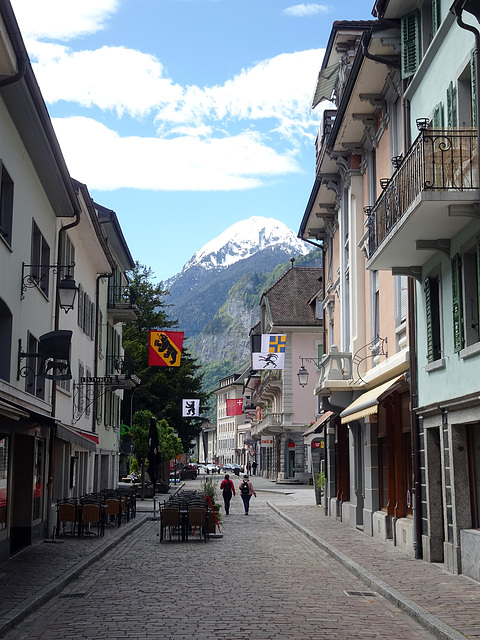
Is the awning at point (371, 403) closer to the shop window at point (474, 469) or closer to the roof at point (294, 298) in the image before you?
the shop window at point (474, 469)

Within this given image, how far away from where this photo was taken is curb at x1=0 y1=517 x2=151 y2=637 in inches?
393

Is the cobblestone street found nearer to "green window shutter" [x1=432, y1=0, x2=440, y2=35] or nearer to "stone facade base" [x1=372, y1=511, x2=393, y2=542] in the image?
"stone facade base" [x1=372, y1=511, x2=393, y2=542]

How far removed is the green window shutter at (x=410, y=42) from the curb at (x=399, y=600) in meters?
9.46

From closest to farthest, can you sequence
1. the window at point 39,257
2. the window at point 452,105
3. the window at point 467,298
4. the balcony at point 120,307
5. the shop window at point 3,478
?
the window at point 467,298
the window at point 452,105
the shop window at point 3,478
the window at point 39,257
the balcony at point 120,307

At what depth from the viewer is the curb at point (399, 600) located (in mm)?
9250


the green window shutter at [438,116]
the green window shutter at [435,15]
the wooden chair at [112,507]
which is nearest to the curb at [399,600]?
the wooden chair at [112,507]

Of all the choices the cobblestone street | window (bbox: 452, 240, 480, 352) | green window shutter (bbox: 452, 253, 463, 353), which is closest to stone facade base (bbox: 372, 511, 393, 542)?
the cobblestone street

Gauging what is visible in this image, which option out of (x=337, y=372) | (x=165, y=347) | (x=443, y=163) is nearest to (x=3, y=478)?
(x=443, y=163)

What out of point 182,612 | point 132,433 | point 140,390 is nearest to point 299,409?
point 140,390

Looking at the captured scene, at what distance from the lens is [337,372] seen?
24125mm

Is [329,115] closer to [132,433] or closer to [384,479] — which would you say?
[384,479]

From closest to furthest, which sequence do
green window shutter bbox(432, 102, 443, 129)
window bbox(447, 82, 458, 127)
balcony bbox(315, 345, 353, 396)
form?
window bbox(447, 82, 458, 127), green window shutter bbox(432, 102, 443, 129), balcony bbox(315, 345, 353, 396)

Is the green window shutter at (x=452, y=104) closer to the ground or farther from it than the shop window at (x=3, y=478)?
farther from it

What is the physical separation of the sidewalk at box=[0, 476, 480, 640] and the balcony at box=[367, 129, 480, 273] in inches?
213
